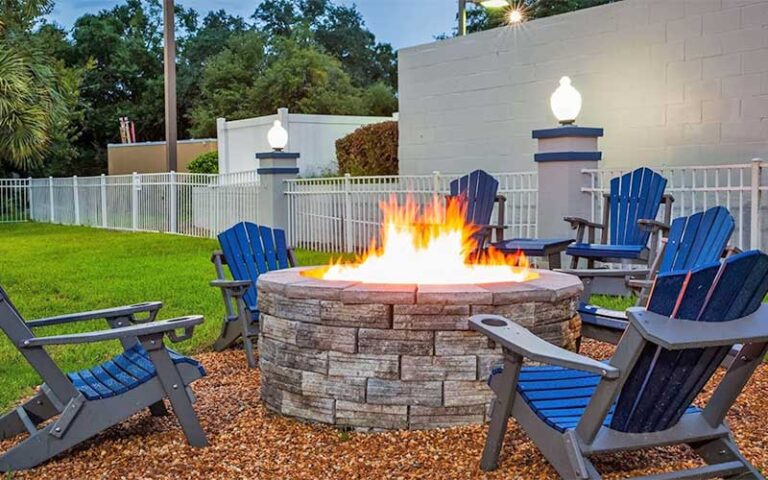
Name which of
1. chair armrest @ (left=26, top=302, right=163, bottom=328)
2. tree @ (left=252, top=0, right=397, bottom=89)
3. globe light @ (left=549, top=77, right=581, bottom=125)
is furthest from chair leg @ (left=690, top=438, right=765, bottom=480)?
tree @ (left=252, top=0, right=397, bottom=89)

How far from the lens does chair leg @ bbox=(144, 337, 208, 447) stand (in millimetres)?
3621

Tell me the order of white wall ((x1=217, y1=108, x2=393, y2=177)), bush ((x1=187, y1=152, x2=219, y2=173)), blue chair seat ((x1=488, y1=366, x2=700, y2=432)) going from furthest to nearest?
bush ((x1=187, y1=152, x2=219, y2=173))
white wall ((x1=217, y1=108, x2=393, y2=177))
blue chair seat ((x1=488, y1=366, x2=700, y2=432))

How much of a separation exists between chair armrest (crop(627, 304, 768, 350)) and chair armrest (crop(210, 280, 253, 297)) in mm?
3040

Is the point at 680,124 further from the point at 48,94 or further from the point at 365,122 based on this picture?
the point at 48,94

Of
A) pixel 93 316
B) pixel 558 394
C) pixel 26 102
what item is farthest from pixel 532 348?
pixel 26 102

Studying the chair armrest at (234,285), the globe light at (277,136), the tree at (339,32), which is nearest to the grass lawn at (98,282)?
the chair armrest at (234,285)

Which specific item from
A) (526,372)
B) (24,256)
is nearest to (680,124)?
(526,372)

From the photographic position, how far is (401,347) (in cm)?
376

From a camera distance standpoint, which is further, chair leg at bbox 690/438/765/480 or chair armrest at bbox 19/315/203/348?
chair armrest at bbox 19/315/203/348

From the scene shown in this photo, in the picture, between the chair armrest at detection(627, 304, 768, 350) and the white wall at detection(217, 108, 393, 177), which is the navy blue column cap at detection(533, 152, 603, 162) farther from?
the white wall at detection(217, 108, 393, 177)

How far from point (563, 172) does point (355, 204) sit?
15.2ft

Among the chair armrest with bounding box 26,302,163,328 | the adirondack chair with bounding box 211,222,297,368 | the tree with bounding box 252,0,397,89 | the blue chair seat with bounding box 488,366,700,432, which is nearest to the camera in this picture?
the blue chair seat with bounding box 488,366,700,432

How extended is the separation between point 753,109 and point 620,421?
7.16 m

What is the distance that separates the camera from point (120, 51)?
108 feet
